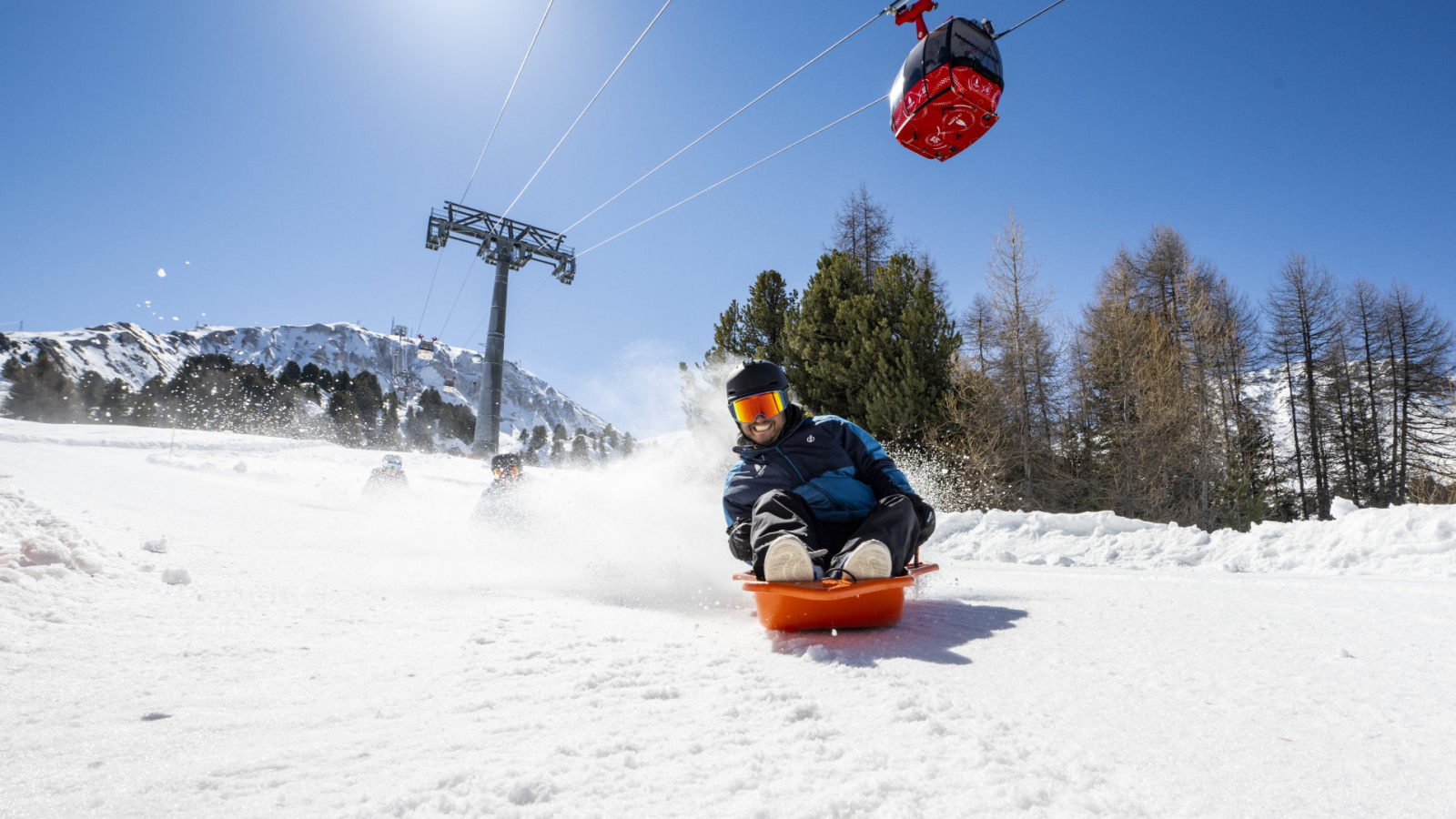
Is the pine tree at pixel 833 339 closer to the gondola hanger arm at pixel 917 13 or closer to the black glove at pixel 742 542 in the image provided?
the gondola hanger arm at pixel 917 13

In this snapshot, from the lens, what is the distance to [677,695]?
1.80m

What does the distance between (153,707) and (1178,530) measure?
27.7 ft

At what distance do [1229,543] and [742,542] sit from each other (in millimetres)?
6004

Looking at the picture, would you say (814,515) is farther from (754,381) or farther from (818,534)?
(754,381)

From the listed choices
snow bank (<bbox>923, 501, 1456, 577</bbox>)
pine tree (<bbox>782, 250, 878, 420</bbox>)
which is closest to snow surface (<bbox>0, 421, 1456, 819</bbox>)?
snow bank (<bbox>923, 501, 1456, 577</bbox>)

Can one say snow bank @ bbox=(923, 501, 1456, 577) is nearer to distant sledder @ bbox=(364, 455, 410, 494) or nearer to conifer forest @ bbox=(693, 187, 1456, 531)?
conifer forest @ bbox=(693, 187, 1456, 531)

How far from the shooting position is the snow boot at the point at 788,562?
8.15 feet

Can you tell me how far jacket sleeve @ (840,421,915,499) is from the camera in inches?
125

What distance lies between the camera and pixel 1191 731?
4.70 feet

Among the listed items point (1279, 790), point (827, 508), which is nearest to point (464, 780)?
point (1279, 790)

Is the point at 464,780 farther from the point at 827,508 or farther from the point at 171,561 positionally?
the point at 171,561

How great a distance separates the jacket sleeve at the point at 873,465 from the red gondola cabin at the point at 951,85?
4.11 meters

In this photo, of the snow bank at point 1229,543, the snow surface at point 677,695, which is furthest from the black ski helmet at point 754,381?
the snow bank at point 1229,543

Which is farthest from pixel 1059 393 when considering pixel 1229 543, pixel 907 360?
pixel 1229 543
